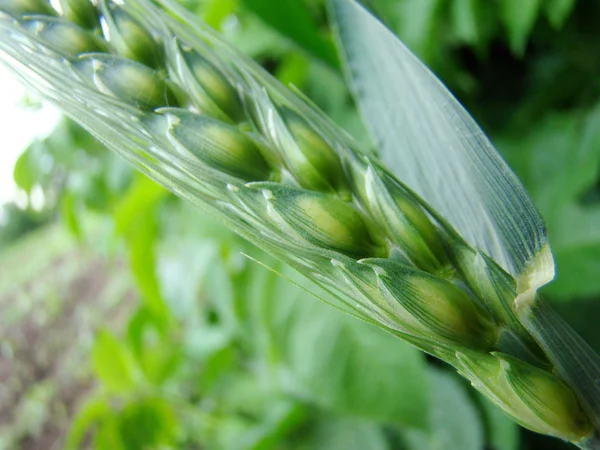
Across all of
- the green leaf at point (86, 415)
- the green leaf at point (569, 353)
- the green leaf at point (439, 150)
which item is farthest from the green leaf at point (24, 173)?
the green leaf at point (569, 353)

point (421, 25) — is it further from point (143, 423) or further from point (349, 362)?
point (143, 423)

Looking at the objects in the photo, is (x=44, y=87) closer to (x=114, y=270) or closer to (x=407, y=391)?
(x=407, y=391)

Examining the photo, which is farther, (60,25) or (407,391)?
(407,391)

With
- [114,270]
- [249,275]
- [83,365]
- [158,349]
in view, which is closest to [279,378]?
[249,275]

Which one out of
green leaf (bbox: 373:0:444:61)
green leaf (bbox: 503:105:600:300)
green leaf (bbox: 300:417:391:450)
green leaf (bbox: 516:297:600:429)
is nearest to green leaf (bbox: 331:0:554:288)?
green leaf (bbox: 516:297:600:429)

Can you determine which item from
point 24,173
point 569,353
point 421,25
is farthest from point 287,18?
point 24,173
